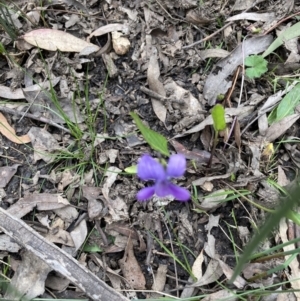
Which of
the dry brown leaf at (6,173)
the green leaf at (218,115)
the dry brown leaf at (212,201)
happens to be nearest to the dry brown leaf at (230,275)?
the dry brown leaf at (212,201)

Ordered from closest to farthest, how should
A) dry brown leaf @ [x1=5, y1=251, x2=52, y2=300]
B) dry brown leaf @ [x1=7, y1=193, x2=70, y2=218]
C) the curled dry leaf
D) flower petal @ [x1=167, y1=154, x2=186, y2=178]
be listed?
1. flower petal @ [x1=167, y1=154, x2=186, y2=178]
2. dry brown leaf @ [x1=5, y1=251, x2=52, y2=300]
3. dry brown leaf @ [x1=7, y1=193, x2=70, y2=218]
4. the curled dry leaf

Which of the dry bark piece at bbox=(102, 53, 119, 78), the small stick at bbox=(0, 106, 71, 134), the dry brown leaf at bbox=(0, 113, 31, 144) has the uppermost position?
the dry bark piece at bbox=(102, 53, 119, 78)

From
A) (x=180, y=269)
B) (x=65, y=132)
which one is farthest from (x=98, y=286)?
(x=65, y=132)

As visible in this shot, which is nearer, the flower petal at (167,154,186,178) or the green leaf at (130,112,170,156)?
the flower petal at (167,154,186,178)

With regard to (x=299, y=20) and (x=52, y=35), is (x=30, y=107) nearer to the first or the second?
(x=52, y=35)

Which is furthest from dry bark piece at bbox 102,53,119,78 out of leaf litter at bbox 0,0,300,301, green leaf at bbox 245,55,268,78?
green leaf at bbox 245,55,268,78

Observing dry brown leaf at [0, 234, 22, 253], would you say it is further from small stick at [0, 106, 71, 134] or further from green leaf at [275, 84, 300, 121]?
green leaf at [275, 84, 300, 121]

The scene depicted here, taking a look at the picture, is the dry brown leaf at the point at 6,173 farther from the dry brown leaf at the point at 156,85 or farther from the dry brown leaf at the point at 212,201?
the dry brown leaf at the point at 212,201
